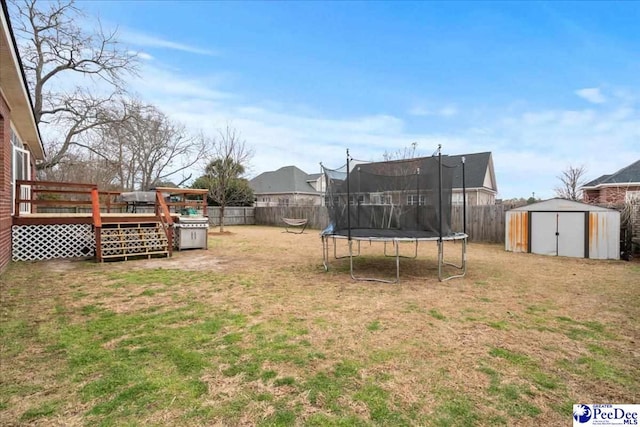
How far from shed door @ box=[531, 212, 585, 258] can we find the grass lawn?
3655 mm

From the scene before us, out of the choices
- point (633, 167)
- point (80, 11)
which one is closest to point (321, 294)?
point (80, 11)

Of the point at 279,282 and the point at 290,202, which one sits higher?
the point at 290,202

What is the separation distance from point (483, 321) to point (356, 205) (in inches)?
153

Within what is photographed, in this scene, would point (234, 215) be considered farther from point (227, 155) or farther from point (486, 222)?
point (486, 222)

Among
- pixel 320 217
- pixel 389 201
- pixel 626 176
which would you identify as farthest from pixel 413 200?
pixel 626 176

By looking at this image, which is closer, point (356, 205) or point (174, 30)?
point (356, 205)

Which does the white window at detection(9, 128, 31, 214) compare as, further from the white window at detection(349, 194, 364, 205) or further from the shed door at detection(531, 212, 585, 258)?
the shed door at detection(531, 212, 585, 258)

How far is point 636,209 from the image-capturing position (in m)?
8.39

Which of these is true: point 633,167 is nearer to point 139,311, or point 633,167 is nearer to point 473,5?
point 473,5

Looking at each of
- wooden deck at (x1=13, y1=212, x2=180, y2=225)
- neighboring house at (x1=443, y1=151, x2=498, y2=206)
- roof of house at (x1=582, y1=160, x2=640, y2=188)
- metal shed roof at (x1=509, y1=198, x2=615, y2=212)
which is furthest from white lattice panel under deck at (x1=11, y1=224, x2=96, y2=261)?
roof of house at (x1=582, y1=160, x2=640, y2=188)

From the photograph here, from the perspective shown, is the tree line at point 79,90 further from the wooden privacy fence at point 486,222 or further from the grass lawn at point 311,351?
the wooden privacy fence at point 486,222

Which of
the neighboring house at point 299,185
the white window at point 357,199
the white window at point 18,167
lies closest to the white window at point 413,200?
the white window at point 357,199

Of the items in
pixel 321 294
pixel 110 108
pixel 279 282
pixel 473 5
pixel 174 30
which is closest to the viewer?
pixel 321 294

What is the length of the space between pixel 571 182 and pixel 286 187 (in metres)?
19.5
